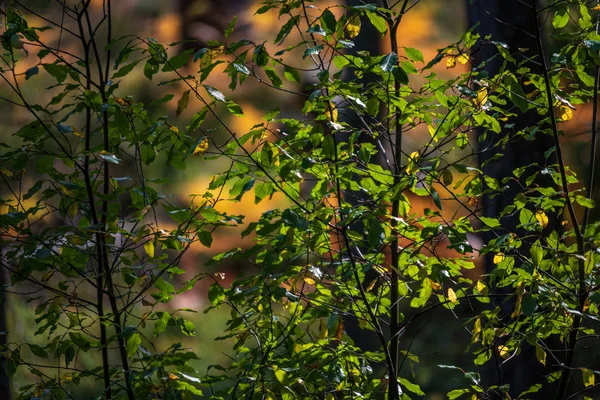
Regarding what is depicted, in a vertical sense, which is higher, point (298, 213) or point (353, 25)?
point (353, 25)

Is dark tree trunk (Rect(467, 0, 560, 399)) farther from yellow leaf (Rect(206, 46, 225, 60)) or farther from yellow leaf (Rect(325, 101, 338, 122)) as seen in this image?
yellow leaf (Rect(206, 46, 225, 60))

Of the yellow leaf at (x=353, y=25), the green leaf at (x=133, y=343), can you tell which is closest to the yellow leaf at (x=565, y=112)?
the yellow leaf at (x=353, y=25)

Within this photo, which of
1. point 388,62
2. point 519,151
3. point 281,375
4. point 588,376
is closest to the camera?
point 388,62

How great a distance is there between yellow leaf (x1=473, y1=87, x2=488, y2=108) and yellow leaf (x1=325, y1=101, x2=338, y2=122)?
0.87ft

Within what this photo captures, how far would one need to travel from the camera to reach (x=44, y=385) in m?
1.28

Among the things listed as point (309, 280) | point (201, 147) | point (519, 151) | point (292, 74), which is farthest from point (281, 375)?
point (519, 151)

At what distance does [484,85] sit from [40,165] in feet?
2.69

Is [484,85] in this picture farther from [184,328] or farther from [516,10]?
[516,10]

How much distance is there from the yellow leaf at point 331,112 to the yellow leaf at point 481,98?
0.87ft

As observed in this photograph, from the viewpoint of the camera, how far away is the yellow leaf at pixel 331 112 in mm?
1239

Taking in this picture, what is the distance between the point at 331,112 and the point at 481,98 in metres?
0.29

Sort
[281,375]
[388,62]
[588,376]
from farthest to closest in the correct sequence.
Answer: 1. [588,376]
2. [281,375]
3. [388,62]

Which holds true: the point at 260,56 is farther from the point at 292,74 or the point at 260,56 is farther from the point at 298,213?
the point at 298,213

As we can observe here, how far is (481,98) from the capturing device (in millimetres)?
1310
